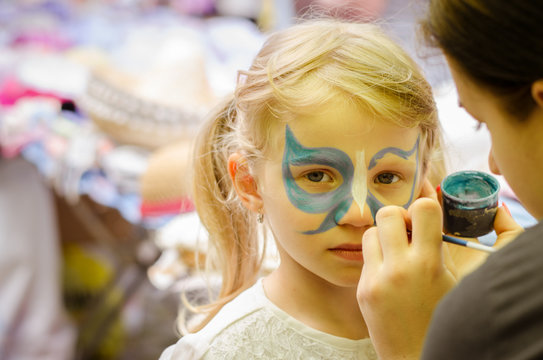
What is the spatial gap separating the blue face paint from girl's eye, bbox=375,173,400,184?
32mm

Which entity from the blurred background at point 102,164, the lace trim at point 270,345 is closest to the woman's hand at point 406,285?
the lace trim at point 270,345

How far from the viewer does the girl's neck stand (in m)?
0.90

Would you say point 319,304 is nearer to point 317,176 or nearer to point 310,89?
point 317,176

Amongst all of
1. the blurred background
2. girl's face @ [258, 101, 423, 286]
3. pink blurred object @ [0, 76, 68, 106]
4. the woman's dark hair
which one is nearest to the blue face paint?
girl's face @ [258, 101, 423, 286]

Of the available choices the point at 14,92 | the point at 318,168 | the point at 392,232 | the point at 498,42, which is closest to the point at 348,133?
the point at 318,168

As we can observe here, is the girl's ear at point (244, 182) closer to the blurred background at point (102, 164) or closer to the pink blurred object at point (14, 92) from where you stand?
the blurred background at point (102, 164)

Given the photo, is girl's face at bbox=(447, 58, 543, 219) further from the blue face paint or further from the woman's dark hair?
the blue face paint

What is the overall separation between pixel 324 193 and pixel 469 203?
190 millimetres

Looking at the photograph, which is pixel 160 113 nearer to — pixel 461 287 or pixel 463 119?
pixel 463 119

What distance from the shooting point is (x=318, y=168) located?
0.82 meters

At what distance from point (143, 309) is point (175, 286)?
2.72 ft

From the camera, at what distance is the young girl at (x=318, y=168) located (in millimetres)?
806

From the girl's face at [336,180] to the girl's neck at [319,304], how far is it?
0.06 metres

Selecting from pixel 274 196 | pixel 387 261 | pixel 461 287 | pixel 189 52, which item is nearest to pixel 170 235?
pixel 189 52
